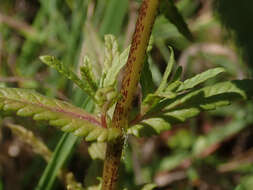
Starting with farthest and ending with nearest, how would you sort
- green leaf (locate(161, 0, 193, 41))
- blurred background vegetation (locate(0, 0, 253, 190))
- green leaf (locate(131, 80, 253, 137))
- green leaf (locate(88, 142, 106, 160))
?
1. blurred background vegetation (locate(0, 0, 253, 190))
2. green leaf (locate(88, 142, 106, 160))
3. green leaf (locate(161, 0, 193, 41))
4. green leaf (locate(131, 80, 253, 137))

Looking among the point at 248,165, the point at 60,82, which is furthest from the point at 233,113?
the point at 60,82

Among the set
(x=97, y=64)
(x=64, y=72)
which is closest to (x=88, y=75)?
(x=64, y=72)

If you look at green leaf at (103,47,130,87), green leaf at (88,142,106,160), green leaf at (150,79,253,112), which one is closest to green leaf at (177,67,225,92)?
green leaf at (150,79,253,112)

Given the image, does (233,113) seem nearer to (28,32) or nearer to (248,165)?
(248,165)

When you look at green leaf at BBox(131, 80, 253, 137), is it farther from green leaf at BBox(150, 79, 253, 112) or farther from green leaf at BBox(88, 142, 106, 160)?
green leaf at BBox(88, 142, 106, 160)

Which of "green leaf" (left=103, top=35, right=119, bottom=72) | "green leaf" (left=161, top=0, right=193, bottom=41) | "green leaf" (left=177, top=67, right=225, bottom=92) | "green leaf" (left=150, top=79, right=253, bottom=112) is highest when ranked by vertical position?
"green leaf" (left=161, top=0, right=193, bottom=41)

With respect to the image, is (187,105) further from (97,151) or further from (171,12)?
(97,151)
